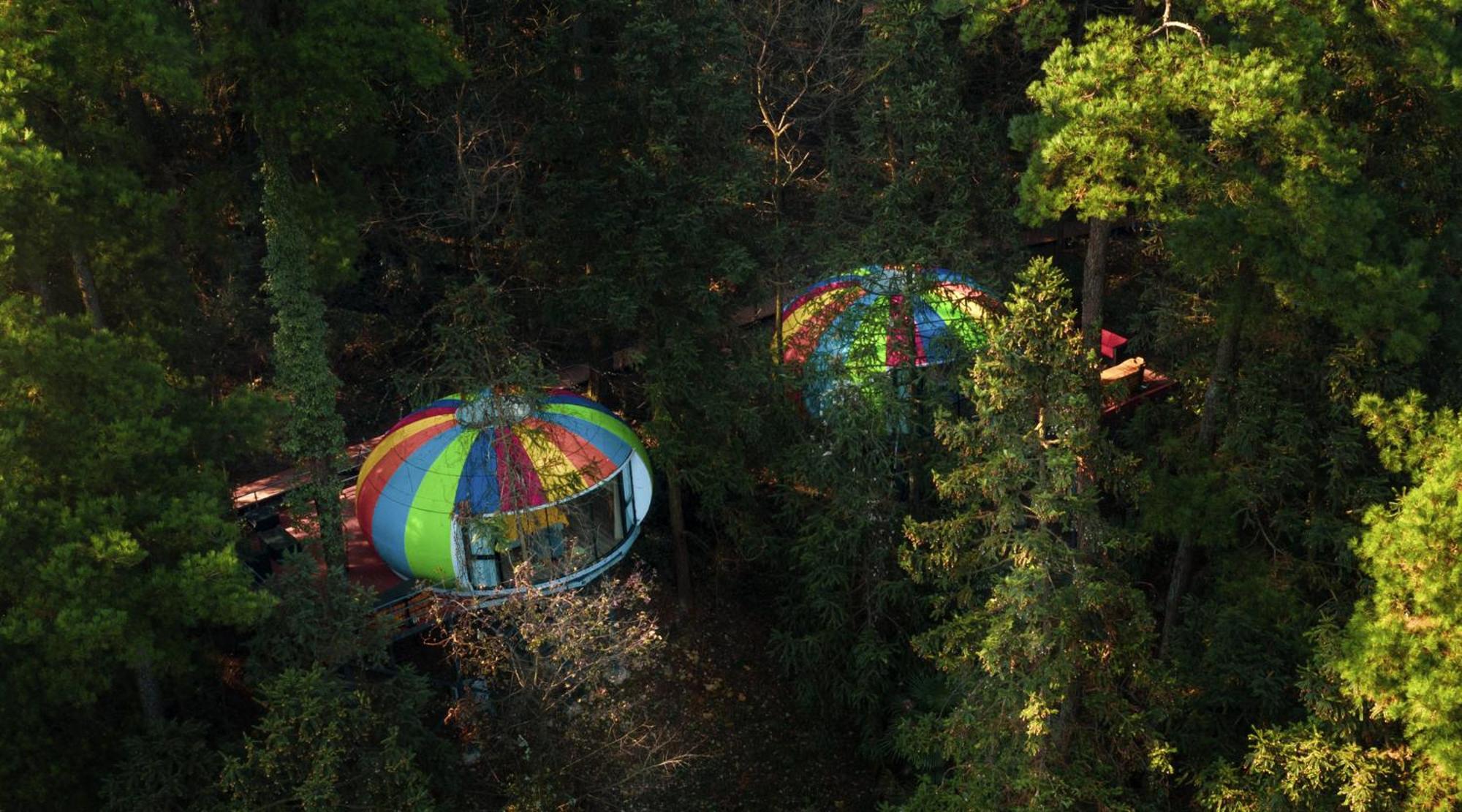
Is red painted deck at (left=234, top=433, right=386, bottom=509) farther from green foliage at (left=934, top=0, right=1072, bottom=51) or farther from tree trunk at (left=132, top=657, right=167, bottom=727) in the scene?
green foliage at (left=934, top=0, right=1072, bottom=51)

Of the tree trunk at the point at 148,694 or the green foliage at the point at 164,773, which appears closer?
the green foliage at the point at 164,773

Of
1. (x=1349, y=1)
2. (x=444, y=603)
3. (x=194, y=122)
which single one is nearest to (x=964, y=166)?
(x=1349, y=1)

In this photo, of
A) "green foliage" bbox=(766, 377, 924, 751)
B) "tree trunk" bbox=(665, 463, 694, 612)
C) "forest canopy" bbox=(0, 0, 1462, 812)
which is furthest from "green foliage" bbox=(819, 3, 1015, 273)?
"tree trunk" bbox=(665, 463, 694, 612)

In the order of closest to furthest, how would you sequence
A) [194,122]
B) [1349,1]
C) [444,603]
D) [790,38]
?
[1349,1]
[444,603]
[194,122]
[790,38]

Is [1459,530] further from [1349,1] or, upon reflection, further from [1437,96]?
[1349,1]

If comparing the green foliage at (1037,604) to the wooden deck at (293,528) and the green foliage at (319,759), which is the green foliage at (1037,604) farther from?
the wooden deck at (293,528)

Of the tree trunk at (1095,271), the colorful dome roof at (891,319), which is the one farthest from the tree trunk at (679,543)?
the tree trunk at (1095,271)
